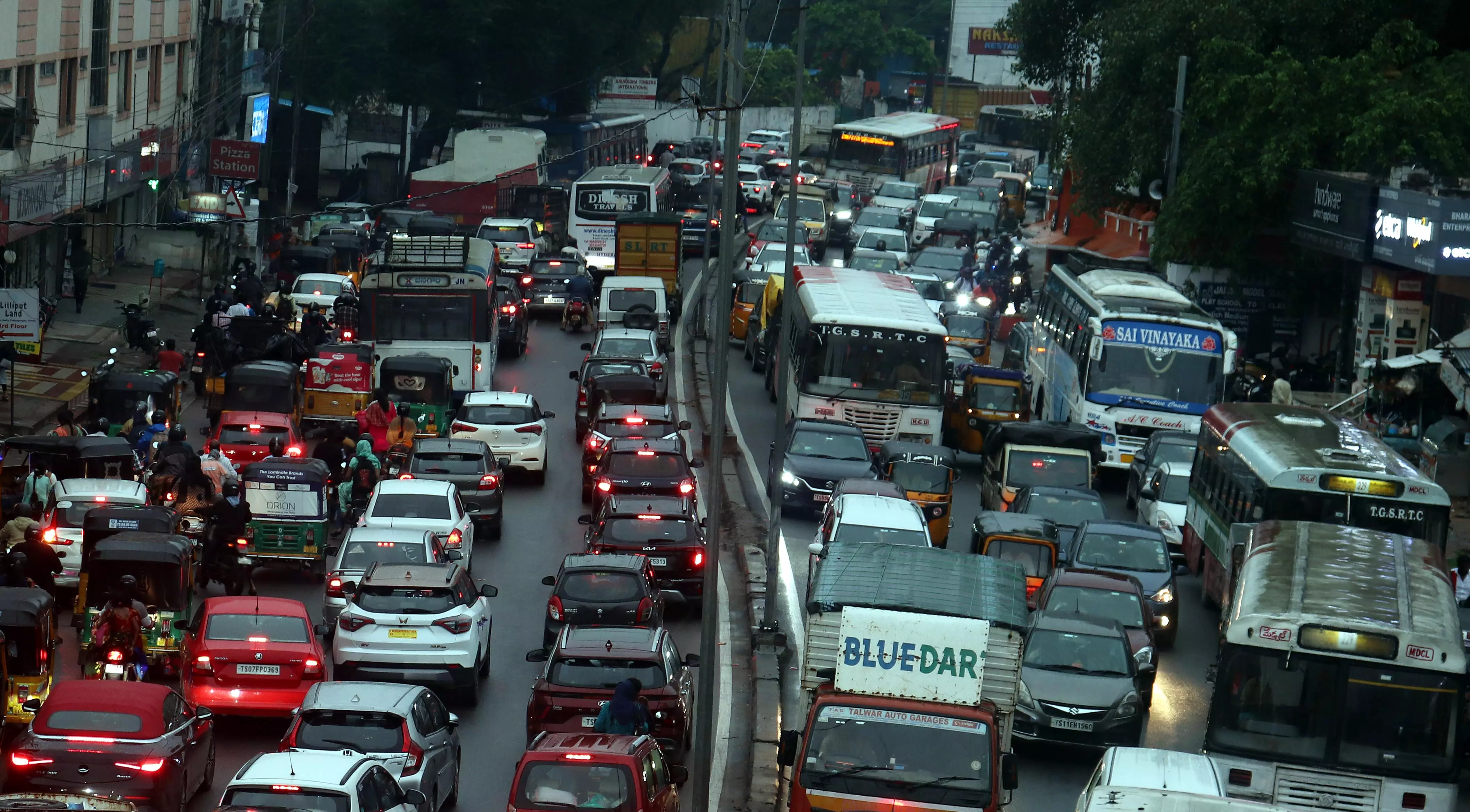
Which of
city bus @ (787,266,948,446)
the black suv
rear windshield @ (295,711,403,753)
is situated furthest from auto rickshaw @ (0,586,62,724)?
city bus @ (787,266,948,446)

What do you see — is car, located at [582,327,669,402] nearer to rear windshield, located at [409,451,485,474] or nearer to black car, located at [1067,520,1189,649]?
rear windshield, located at [409,451,485,474]

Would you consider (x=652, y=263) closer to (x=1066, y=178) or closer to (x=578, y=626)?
(x=1066, y=178)

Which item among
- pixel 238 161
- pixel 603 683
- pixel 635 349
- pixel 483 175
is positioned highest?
pixel 238 161

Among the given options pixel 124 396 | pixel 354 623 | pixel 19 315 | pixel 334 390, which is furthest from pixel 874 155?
pixel 354 623

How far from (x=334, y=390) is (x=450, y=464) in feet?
20.5

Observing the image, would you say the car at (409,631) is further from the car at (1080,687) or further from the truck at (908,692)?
the car at (1080,687)

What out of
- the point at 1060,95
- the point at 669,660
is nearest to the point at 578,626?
the point at 669,660

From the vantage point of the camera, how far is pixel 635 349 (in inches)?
1497

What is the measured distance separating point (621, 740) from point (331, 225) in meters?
44.4

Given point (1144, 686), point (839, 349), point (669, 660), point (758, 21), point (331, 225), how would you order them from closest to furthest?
point (669, 660) → point (1144, 686) → point (839, 349) → point (331, 225) → point (758, 21)

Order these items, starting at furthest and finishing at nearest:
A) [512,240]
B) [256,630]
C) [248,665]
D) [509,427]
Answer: [512,240]
[509,427]
[256,630]
[248,665]

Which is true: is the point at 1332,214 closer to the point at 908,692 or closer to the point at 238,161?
the point at 908,692

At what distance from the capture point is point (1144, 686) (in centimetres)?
2103

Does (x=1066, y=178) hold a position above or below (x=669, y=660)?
above
